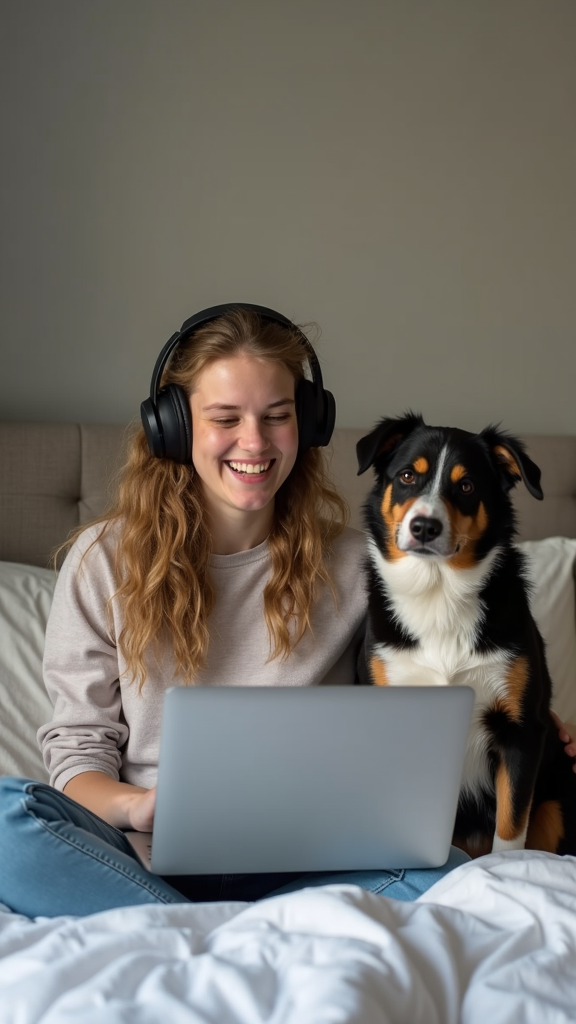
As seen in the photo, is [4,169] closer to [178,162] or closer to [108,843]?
[178,162]

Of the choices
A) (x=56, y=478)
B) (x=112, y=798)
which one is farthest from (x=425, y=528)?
(x=56, y=478)

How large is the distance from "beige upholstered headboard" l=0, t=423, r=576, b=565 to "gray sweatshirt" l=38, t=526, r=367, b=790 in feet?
2.09

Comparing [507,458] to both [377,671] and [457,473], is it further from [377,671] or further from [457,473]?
[377,671]

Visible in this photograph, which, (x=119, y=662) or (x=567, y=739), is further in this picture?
(x=567, y=739)

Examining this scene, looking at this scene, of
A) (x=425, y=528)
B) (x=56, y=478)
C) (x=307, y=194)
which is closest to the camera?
(x=425, y=528)

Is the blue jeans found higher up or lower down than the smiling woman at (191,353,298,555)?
lower down

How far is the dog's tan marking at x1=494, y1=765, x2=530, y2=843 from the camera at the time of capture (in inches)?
61.9

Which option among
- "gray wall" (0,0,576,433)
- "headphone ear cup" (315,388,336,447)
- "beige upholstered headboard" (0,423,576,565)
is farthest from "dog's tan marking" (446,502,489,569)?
"gray wall" (0,0,576,433)

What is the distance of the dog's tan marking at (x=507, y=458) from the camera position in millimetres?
1686

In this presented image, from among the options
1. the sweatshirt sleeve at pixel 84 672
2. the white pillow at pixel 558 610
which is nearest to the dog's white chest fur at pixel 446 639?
the sweatshirt sleeve at pixel 84 672

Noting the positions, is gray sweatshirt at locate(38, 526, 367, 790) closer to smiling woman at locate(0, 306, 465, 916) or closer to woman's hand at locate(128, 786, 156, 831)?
smiling woman at locate(0, 306, 465, 916)

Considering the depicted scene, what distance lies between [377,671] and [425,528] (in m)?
0.28

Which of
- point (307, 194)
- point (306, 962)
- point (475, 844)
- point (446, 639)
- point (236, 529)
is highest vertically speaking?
point (307, 194)

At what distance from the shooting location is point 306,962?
3.13 feet
